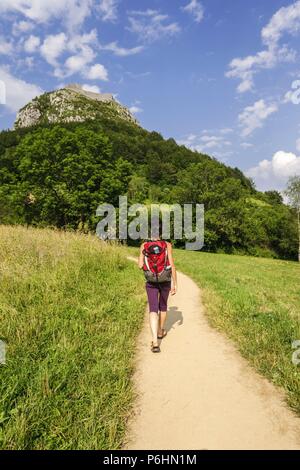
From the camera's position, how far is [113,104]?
200 meters

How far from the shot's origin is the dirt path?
339 cm

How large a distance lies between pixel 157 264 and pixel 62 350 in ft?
7.42

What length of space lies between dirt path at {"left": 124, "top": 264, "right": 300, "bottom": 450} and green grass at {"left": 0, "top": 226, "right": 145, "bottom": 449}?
0.88ft

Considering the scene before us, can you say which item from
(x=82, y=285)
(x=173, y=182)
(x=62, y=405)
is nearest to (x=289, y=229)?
(x=173, y=182)

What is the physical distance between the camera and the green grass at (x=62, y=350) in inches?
133

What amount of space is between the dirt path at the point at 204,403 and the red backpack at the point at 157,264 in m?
1.30

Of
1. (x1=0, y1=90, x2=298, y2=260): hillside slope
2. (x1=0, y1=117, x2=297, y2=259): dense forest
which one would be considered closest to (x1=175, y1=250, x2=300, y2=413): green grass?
(x1=0, y1=117, x2=297, y2=259): dense forest

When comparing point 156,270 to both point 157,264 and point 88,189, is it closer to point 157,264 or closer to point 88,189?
point 157,264

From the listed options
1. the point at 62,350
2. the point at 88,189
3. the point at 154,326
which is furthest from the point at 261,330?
the point at 88,189

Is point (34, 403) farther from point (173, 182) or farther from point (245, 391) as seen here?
point (173, 182)

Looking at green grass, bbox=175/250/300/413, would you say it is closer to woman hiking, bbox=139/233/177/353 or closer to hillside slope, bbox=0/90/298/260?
woman hiking, bbox=139/233/177/353

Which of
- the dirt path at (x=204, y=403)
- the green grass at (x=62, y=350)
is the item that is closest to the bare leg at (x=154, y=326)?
the dirt path at (x=204, y=403)

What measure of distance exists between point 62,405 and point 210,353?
9.29 ft

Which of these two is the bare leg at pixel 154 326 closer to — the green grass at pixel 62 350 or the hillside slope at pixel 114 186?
the green grass at pixel 62 350
